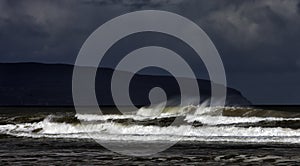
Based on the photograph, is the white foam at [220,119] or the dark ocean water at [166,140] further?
the white foam at [220,119]

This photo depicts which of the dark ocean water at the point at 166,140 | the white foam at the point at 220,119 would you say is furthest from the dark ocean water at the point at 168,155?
the white foam at the point at 220,119

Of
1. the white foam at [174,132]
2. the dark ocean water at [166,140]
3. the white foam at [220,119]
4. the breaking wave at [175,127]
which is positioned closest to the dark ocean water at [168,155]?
the dark ocean water at [166,140]

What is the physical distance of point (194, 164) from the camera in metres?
26.1

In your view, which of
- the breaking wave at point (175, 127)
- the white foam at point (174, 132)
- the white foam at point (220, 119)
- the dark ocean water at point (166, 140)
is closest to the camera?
the dark ocean water at point (166, 140)

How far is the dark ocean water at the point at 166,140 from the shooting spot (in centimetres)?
2773

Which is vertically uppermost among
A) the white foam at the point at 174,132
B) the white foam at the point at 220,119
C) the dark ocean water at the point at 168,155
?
the white foam at the point at 220,119

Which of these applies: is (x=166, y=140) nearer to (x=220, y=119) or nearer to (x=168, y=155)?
(x=168, y=155)

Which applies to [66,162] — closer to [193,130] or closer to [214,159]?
[214,159]

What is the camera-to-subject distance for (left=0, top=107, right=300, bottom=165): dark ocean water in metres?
27.7

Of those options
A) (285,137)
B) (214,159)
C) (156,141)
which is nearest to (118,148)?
(156,141)

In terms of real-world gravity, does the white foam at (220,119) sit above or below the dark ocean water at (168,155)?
above

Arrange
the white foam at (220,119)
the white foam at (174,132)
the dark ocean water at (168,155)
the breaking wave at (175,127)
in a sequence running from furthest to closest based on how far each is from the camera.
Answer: the white foam at (220,119), the breaking wave at (175,127), the white foam at (174,132), the dark ocean water at (168,155)

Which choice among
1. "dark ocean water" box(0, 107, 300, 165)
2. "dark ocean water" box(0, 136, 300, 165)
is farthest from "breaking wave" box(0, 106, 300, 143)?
"dark ocean water" box(0, 136, 300, 165)

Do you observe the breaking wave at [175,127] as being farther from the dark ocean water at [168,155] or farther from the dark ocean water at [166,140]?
the dark ocean water at [168,155]
